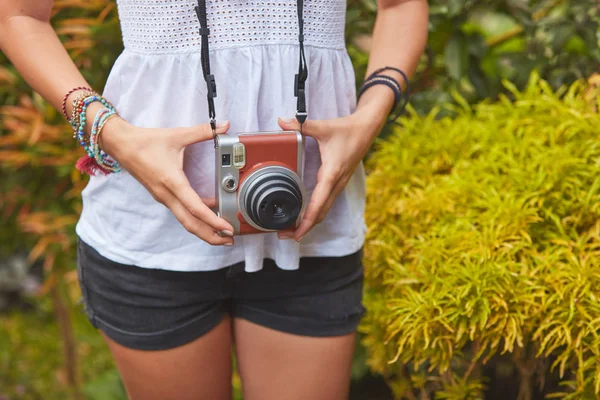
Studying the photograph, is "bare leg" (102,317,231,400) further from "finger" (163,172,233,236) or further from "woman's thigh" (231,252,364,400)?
"finger" (163,172,233,236)

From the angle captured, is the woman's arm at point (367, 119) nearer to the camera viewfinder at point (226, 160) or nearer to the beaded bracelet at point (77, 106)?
the camera viewfinder at point (226, 160)

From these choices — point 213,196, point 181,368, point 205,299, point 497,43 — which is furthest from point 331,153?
point 497,43

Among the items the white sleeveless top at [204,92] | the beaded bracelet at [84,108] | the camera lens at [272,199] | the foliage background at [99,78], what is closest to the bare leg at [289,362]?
the white sleeveless top at [204,92]

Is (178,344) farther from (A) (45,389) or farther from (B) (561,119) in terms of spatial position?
(A) (45,389)

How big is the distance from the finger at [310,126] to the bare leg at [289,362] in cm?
30

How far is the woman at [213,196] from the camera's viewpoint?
795mm

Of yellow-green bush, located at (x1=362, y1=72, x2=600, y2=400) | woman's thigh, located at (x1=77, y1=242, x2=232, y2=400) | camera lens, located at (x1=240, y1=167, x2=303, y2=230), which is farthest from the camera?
yellow-green bush, located at (x1=362, y1=72, x2=600, y2=400)

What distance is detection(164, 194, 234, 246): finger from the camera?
2.48 feet

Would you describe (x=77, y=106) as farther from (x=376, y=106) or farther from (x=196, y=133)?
(x=376, y=106)

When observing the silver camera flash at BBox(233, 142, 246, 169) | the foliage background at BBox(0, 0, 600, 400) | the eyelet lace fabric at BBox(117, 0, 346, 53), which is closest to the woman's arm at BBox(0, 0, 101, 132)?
the eyelet lace fabric at BBox(117, 0, 346, 53)

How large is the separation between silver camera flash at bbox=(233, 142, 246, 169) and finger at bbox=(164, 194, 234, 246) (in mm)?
82

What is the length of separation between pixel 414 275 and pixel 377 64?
374 millimetres

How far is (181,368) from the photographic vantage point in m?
0.90

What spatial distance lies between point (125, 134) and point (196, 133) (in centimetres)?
9
